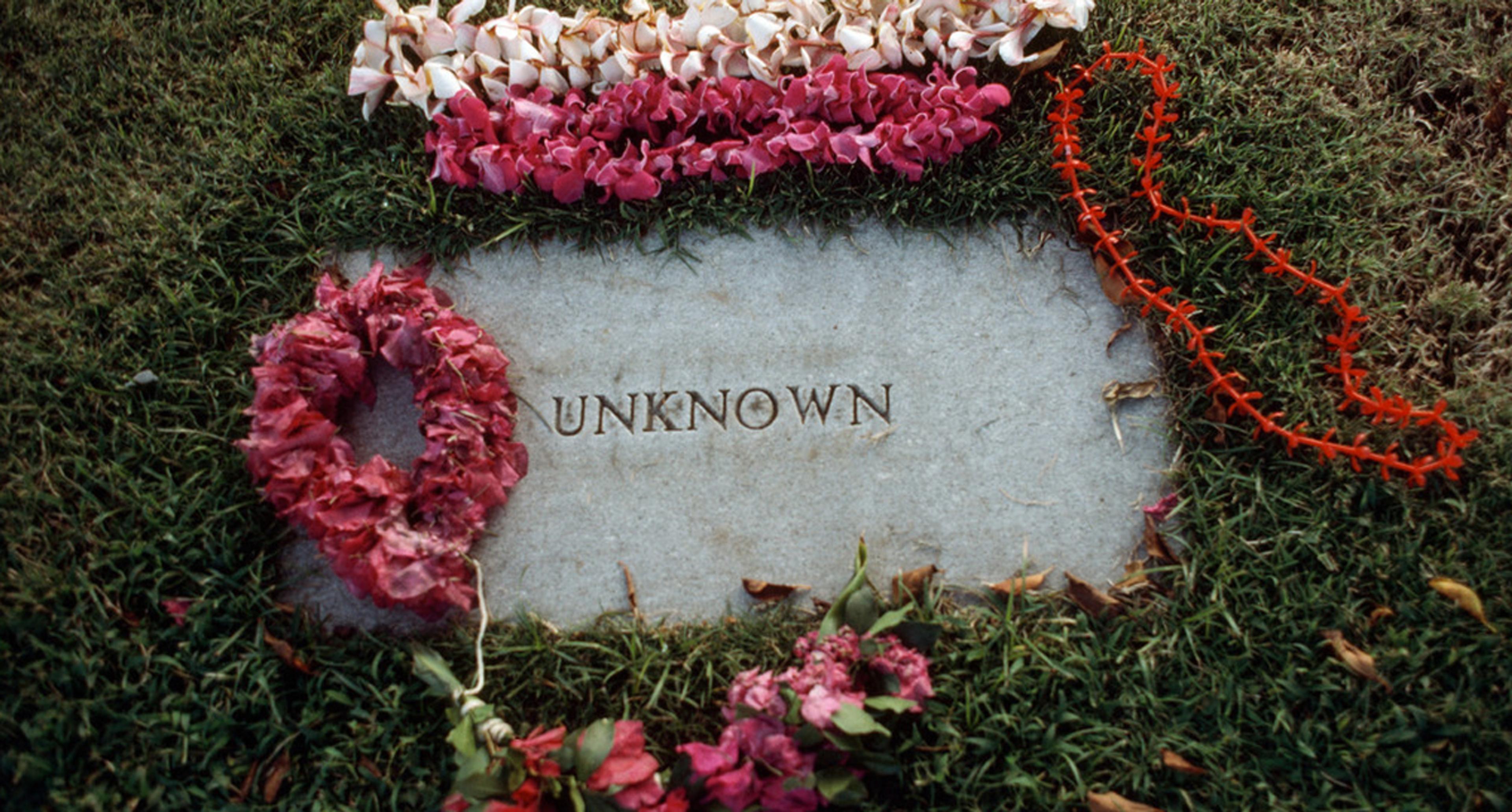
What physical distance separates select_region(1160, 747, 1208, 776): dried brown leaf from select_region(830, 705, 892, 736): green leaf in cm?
67

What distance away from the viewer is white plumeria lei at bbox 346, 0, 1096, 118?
8.23ft

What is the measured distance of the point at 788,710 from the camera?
1872 millimetres

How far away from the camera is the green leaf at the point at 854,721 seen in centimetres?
178

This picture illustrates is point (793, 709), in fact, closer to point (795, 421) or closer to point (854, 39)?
point (795, 421)

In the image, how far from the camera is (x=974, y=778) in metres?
1.97

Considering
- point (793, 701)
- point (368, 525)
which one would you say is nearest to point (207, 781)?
point (368, 525)

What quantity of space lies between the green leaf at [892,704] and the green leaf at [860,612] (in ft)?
0.66

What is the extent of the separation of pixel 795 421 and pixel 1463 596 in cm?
164

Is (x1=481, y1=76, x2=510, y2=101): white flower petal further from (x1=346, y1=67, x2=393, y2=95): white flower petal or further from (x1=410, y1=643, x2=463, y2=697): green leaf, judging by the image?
(x1=410, y1=643, x2=463, y2=697): green leaf

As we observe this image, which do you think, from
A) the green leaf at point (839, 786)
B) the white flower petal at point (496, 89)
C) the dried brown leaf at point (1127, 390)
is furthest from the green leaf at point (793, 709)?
the white flower petal at point (496, 89)

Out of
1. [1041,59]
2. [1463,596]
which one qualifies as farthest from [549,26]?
[1463,596]

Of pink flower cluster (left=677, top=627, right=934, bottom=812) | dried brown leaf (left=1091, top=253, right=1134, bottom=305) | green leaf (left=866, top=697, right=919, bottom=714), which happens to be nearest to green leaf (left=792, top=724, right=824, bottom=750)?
pink flower cluster (left=677, top=627, right=934, bottom=812)

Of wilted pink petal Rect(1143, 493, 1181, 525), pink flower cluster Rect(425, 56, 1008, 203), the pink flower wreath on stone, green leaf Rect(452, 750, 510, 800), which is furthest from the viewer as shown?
pink flower cluster Rect(425, 56, 1008, 203)

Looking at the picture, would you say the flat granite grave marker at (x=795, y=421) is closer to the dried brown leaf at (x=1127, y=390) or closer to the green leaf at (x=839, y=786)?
the dried brown leaf at (x=1127, y=390)
